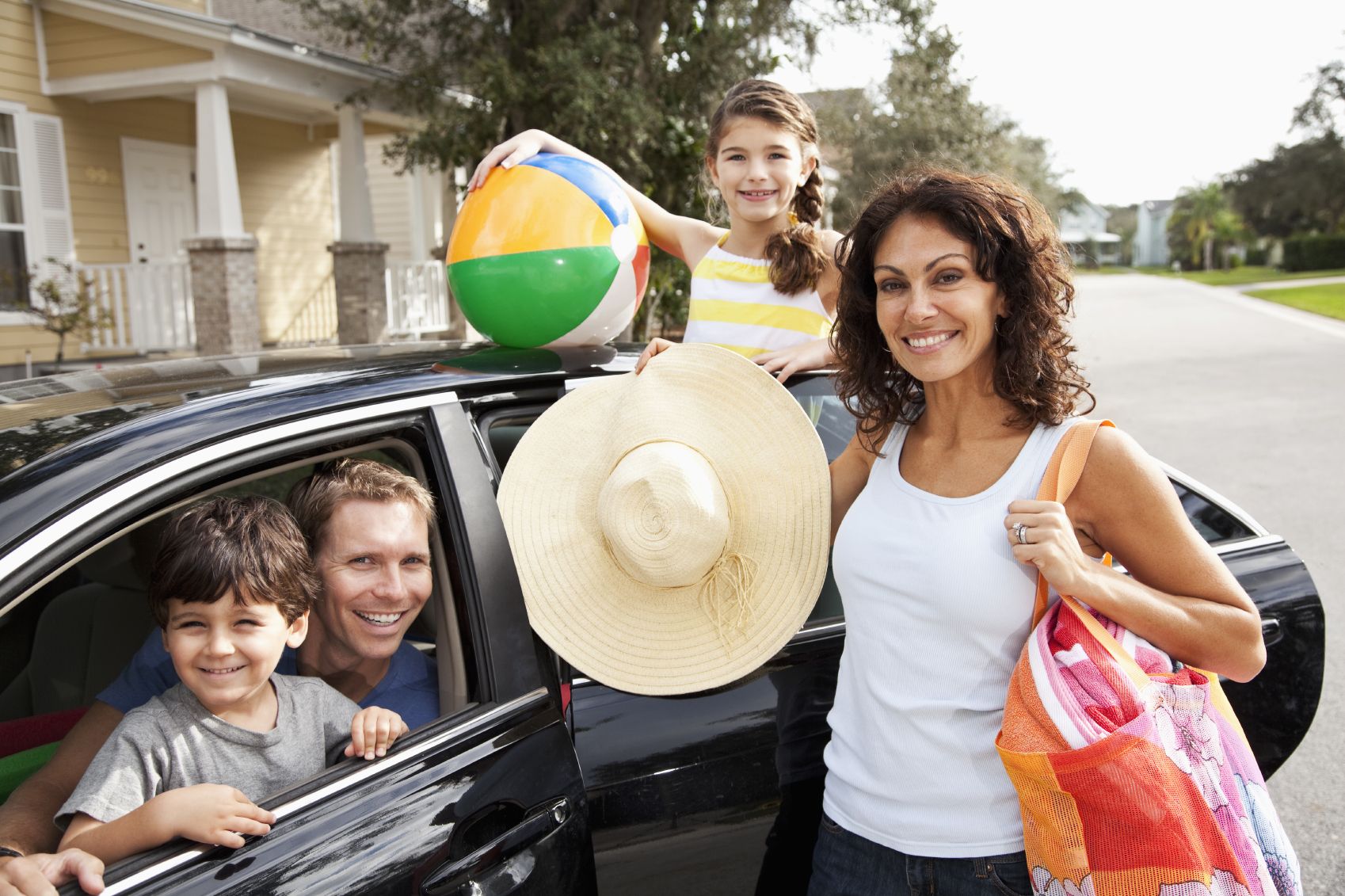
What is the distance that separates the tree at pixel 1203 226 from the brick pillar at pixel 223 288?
74790 millimetres

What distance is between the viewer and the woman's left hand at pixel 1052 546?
160 centimetres

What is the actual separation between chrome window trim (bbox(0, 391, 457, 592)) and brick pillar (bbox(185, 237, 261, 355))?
980cm

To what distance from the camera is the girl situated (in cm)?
287

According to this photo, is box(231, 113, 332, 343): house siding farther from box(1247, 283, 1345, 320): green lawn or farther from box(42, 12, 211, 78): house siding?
box(1247, 283, 1345, 320): green lawn

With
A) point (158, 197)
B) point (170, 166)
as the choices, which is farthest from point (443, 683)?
point (170, 166)

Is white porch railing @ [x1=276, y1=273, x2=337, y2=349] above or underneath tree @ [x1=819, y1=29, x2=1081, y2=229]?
underneath

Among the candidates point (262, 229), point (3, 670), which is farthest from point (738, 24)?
point (3, 670)

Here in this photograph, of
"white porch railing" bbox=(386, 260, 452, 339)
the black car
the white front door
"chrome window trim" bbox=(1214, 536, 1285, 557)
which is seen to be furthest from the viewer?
"white porch railing" bbox=(386, 260, 452, 339)

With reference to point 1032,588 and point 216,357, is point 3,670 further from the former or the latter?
point 1032,588

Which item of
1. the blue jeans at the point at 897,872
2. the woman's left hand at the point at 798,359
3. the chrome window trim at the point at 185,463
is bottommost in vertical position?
the blue jeans at the point at 897,872

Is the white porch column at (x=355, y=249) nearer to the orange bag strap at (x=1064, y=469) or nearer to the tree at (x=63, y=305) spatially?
the tree at (x=63, y=305)

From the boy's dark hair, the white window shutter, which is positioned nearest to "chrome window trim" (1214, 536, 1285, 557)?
the boy's dark hair

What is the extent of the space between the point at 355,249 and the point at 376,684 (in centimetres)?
1157

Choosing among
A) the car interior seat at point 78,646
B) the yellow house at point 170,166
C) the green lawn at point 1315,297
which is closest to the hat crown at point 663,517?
the car interior seat at point 78,646
